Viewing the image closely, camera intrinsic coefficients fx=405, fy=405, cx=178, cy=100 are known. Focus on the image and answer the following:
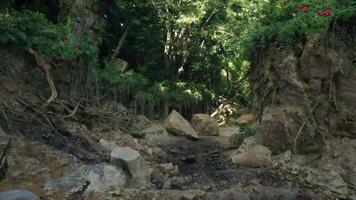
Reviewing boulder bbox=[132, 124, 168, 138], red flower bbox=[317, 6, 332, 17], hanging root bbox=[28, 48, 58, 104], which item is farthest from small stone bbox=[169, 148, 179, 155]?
red flower bbox=[317, 6, 332, 17]

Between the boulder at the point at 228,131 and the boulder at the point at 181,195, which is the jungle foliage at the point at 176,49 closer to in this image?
the boulder at the point at 228,131

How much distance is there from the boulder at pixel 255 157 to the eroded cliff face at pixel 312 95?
0.29 m

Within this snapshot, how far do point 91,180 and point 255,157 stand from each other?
486 centimetres

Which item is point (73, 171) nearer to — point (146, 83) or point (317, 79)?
point (317, 79)

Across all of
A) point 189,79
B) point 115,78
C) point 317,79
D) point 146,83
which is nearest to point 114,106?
point 115,78

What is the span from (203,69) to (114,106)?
651 centimetres

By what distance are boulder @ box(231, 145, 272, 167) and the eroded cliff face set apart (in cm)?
29

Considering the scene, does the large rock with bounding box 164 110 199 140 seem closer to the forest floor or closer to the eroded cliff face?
the forest floor

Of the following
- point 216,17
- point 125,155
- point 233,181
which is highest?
point 216,17

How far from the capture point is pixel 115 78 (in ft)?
57.8

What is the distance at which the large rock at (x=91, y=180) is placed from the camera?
750cm

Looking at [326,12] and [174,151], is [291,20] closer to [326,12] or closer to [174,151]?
[326,12]

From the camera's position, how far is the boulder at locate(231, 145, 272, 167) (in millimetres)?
10586

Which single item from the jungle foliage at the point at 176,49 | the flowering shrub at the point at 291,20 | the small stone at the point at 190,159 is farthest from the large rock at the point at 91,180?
the jungle foliage at the point at 176,49
